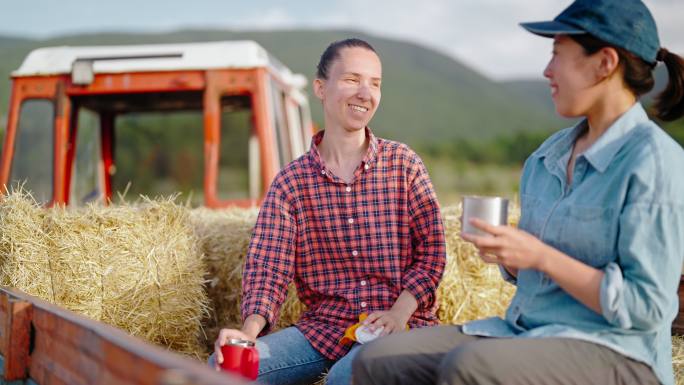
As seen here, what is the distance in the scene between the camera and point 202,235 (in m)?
3.36

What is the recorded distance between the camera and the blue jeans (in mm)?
2211

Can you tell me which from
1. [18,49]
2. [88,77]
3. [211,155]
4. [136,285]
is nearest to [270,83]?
[211,155]

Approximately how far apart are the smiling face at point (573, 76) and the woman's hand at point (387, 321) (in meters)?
0.80

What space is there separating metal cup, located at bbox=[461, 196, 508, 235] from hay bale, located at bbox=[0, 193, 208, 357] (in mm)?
1736

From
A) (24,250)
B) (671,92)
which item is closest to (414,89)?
(24,250)

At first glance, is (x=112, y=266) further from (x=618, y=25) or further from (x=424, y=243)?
(x=618, y=25)

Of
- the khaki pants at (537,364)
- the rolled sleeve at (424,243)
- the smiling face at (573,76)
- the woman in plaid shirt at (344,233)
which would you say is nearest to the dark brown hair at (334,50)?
the woman in plaid shirt at (344,233)

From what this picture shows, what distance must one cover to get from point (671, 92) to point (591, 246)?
1.53 feet

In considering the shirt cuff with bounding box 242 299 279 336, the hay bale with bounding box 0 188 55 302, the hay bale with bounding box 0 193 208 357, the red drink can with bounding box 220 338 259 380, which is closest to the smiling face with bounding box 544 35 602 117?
the red drink can with bounding box 220 338 259 380

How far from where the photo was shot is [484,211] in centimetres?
157

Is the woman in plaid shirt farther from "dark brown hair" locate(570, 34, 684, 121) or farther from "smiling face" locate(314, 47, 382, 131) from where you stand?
"dark brown hair" locate(570, 34, 684, 121)

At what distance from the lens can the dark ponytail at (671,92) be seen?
5.73 feet

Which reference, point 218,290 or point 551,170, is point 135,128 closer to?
point 218,290

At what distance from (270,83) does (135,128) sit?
6.47 feet
